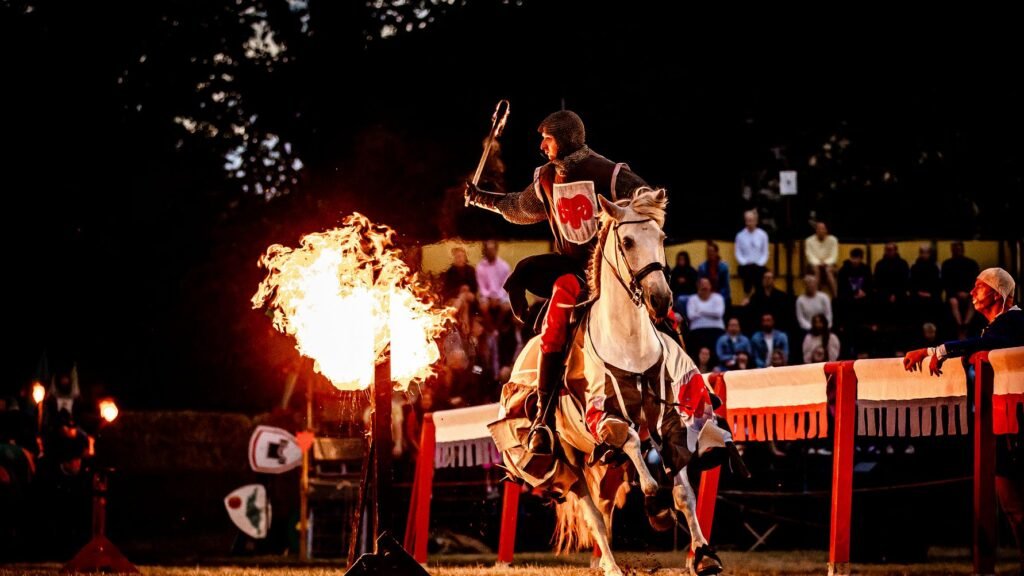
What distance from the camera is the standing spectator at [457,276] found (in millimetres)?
19594

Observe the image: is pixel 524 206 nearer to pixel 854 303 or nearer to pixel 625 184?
pixel 625 184

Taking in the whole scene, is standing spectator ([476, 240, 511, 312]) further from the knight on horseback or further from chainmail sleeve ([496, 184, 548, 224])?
the knight on horseback

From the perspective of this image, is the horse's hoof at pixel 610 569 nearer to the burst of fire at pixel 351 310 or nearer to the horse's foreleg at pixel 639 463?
the horse's foreleg at pixel 639 463

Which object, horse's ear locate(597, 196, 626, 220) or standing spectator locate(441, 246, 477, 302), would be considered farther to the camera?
standing spectator locate(441, 246, 477, 302)

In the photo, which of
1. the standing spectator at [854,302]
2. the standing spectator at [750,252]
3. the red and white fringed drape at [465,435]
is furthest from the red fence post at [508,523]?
the standing spectator at [750,252]

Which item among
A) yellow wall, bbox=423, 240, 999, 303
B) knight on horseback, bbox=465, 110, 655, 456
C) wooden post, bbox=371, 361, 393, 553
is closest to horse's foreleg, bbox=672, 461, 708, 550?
knight on horseback, bbox=465, 110, 655, 456

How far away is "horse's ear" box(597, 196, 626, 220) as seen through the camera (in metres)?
10.5

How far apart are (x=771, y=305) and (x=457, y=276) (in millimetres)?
4219

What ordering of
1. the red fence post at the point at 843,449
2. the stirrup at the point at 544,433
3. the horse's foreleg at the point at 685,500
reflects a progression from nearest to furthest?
the horse's foreleg at the point at 685,500 < the red fence post at the point at 843,449 < the stirrup at the point at 544,433

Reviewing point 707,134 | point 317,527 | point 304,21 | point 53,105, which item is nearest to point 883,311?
point 707,134

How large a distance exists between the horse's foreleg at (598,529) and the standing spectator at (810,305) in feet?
31.8

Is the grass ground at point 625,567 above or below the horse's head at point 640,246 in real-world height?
below

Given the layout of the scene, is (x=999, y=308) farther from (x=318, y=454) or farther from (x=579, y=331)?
(x=318, y=454)

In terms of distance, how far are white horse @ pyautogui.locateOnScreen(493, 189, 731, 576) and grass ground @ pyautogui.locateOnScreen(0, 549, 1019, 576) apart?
105 cm
